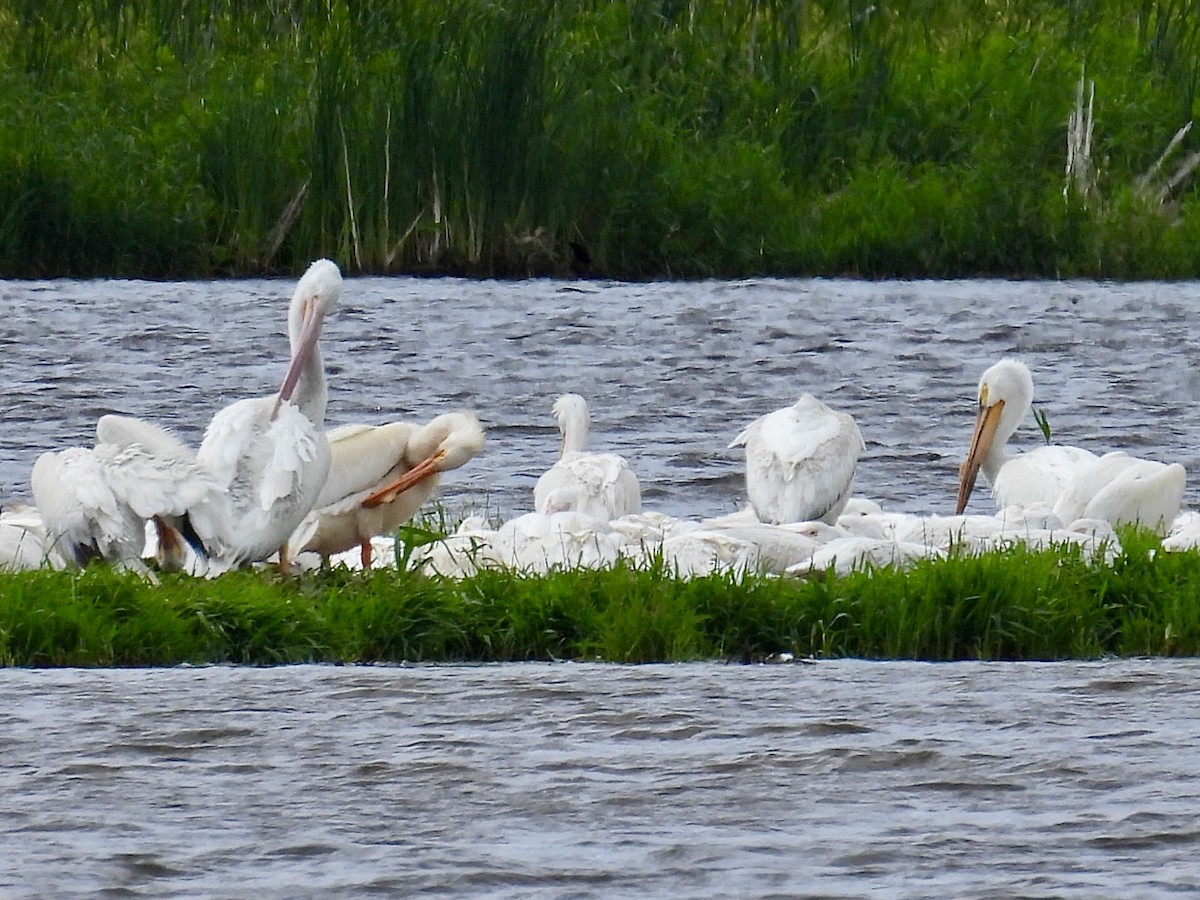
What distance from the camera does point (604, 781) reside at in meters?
5.10

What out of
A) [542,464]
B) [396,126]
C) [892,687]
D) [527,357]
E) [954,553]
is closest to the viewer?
[892,687]

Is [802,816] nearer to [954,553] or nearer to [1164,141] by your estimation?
[954,553]

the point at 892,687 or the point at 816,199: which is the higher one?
the point at 816,199

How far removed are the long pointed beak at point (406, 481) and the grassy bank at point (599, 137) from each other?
11.0 m

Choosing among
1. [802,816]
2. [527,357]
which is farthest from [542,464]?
[802,816]

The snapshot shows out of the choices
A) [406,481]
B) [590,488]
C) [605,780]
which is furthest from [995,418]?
[605,780]

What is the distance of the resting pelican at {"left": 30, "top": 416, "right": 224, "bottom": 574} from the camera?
24.2 ft

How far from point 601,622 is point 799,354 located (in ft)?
35.6

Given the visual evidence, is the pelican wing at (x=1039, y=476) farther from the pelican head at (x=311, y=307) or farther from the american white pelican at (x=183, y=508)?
the american white pelican at (x=183, y=508)

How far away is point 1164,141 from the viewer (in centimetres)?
2409

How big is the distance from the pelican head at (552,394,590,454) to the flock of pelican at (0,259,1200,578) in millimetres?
994

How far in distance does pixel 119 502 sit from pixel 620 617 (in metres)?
1.60

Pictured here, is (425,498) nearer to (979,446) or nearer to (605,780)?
(979,446)

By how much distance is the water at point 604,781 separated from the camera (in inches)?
174
